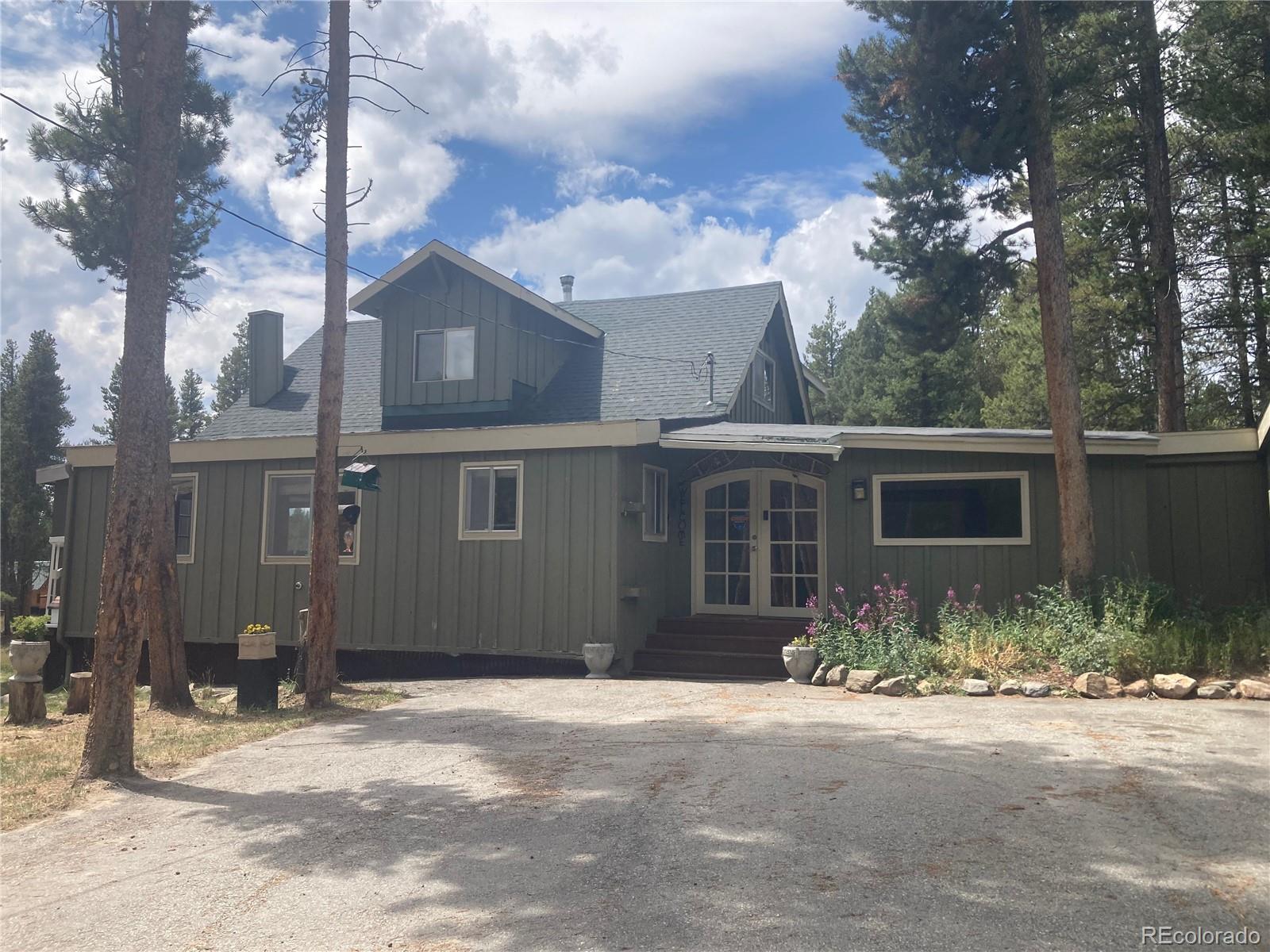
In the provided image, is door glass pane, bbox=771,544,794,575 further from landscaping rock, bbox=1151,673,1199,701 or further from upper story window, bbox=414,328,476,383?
upper story window, bbox=414,328,476,383

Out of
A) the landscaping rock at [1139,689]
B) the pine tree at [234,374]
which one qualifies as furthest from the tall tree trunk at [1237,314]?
the pine tree at [234,374]

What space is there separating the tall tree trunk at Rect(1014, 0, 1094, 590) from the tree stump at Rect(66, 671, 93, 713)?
33.4 feet

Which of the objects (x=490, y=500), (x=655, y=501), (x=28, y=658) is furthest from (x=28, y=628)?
(x=655, y=501)

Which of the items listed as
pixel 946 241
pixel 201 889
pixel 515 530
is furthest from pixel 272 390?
pixel 201 889

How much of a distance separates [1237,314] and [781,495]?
9085 mm

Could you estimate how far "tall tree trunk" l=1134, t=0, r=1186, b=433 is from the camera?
14.9m

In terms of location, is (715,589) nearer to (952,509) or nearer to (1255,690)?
(952,509)

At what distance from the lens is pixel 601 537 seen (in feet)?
36.1

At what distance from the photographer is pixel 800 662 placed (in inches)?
385

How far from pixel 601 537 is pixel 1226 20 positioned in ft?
39.6

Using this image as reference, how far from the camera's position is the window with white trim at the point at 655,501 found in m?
11.9

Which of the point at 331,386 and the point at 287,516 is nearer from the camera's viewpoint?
the point at 331,386

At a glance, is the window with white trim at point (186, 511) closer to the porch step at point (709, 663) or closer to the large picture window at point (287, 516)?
the large picture window at point (287, 516)

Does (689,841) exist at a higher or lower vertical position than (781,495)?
lower
